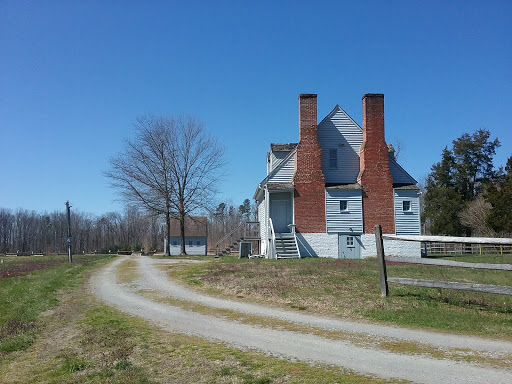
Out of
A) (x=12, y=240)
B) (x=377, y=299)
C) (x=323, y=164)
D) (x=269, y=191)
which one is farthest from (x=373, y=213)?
(x=12, y=240)

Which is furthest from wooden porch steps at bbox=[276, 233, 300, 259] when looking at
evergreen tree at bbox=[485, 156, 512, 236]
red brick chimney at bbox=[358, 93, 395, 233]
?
evergreen tree at bbox=[485, 156, 512, 236]

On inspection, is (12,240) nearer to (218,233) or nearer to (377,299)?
(218,233)

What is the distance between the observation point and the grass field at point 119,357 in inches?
242

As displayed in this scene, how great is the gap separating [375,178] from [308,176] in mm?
4389

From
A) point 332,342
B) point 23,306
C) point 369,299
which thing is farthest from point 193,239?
point 332,342

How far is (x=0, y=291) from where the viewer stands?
16078 mm

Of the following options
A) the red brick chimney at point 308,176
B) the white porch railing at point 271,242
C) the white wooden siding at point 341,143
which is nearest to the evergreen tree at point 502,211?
the white wooden siding at point 341,143

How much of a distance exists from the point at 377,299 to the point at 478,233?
Result: 4307 centimetres

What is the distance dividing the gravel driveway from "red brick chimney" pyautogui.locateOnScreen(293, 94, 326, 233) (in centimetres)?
1631

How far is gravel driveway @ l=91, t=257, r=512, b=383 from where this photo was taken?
6137 millimetres

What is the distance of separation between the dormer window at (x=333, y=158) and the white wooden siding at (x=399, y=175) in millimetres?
3606

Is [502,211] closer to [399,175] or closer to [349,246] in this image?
[399,175]

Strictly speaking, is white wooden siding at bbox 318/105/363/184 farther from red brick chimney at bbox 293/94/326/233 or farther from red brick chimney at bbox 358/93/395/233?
red brick chimney at bbox 293/94/326/233

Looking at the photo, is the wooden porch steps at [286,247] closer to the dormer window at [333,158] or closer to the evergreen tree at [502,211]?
the dormer window at [333,158]
